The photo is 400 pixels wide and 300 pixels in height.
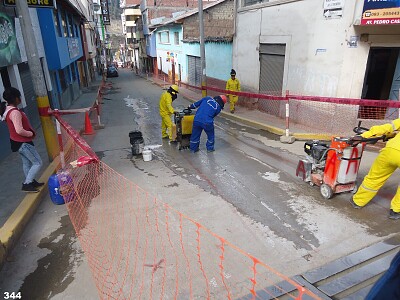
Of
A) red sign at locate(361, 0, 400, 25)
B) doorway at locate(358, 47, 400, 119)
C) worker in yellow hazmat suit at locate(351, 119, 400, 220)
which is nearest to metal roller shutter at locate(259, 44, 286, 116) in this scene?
doorway at locate(358, 47, 400, 119)

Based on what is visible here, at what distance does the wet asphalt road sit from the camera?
11.0 ft

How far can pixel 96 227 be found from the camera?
13.8 ft

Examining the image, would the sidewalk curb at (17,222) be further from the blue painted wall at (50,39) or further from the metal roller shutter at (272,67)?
the metal roller shutter at (272,67)

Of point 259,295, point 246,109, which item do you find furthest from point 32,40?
point 246,109

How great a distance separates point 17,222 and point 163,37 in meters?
28.9

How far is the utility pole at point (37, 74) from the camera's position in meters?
5.33

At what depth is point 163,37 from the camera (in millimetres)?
29797

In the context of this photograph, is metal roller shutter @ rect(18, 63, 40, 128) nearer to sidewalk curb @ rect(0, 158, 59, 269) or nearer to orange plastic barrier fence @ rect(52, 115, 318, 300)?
sidewalk curb @ rect(0, 158, 59, 269)

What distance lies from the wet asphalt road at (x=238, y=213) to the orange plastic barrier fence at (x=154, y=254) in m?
0.22

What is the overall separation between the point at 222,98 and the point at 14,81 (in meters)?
5.95

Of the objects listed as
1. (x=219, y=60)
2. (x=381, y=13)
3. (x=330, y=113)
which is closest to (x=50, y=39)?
(x=219, y=60)

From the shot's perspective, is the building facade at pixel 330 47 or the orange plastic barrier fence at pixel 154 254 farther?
the building facade at pixel 330 47

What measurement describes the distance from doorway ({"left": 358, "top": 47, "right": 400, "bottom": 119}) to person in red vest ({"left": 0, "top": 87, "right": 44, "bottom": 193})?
8079 millimetres

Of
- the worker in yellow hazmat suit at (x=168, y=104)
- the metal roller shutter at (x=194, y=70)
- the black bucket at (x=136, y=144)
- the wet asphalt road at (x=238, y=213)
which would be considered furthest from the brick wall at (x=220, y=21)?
the wet asphalt road at (x=238, y=213)
